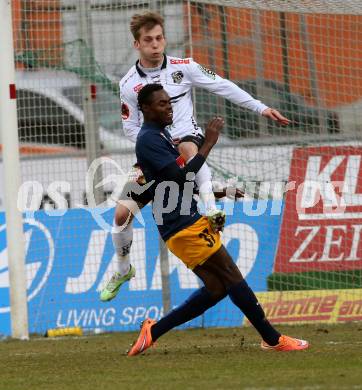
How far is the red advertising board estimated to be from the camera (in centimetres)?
1270

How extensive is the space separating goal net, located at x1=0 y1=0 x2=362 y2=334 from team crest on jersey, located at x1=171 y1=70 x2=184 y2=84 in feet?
9.94

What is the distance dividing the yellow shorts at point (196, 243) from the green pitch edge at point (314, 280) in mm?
4282

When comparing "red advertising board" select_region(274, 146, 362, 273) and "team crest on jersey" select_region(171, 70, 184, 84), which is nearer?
"team crest on jersey" select_region(171, 70, 184, 84)

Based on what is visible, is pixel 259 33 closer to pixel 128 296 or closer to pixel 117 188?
pixel 117 188

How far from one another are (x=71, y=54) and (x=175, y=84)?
4105 mm

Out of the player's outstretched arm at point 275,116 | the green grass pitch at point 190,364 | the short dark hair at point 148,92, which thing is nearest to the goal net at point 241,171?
the green grass pitch at point 190,364

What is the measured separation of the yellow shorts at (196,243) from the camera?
8.48m

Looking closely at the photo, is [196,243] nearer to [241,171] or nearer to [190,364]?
[190,364]

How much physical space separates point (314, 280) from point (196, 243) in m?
4.56

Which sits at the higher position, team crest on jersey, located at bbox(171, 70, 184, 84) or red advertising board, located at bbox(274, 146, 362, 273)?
team crest on jersey, located at bbox(171, 70, 184, 84)

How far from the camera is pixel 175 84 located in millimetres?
9656

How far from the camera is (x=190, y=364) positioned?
823cm

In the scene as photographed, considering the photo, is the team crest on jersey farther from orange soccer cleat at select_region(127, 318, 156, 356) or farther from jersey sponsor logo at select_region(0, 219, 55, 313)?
jersey sponsor logo at select_region(0, 219, 55, 313)

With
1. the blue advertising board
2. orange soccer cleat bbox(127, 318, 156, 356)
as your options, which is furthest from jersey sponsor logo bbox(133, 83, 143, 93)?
the blue advertising board
